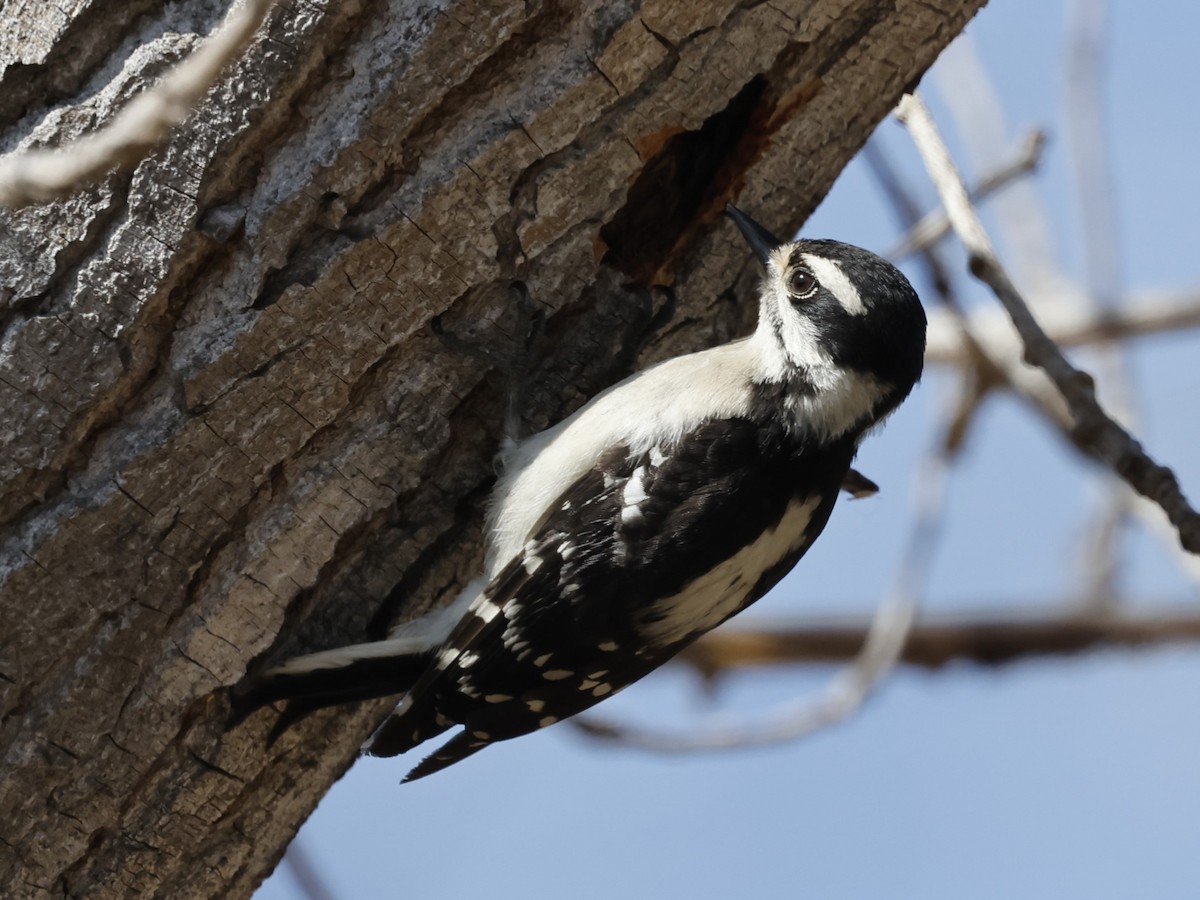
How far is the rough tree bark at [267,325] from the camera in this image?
8.07 feet

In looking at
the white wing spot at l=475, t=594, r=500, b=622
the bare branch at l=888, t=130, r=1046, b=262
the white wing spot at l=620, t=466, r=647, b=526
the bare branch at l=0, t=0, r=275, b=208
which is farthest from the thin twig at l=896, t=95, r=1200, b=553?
the bare branch at l=0, t=0, r=275, b=208

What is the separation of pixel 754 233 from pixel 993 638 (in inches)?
117

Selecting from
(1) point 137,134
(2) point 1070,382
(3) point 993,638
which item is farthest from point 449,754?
(3) point 993,638

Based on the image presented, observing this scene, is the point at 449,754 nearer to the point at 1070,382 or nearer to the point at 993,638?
the point at 1070,382

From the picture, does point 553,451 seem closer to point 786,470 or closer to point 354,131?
point 786,470

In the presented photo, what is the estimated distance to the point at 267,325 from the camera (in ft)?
8.39

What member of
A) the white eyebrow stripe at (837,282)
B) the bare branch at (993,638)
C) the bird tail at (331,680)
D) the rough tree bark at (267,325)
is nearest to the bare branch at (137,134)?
the rough tree bark at (267,325)

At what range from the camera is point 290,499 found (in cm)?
271

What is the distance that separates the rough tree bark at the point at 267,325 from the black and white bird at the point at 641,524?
162 mm

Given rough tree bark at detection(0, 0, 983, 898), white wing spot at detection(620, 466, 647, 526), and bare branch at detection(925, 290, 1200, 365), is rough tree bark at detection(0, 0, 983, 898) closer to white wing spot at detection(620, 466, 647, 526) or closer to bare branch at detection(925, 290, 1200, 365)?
white wing spot at detection(620, 466, 647, 526)

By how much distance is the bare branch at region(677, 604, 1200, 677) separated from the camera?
5523 millimetres

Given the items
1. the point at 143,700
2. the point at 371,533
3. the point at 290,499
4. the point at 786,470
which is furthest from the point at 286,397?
the point at 786,470

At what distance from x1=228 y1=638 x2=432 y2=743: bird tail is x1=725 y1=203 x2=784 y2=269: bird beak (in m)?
1.21

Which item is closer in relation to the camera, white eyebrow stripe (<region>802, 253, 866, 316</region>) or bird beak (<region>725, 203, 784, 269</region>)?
bird beak (<region>725, 203, 784, 269</region>)
